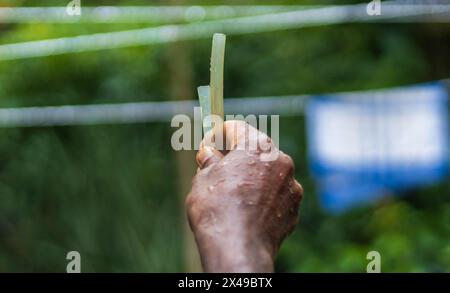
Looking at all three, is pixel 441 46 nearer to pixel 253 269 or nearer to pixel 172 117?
pixel 172 117

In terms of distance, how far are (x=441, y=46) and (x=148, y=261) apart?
185cm

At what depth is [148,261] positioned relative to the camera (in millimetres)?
4336

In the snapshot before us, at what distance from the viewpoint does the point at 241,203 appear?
138 centimetres

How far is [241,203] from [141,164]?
3.19 meters

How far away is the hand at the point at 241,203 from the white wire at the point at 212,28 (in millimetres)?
2649

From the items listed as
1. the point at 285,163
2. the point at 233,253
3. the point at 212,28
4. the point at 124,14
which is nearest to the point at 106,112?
the point at 124,14

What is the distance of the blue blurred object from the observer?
418cm

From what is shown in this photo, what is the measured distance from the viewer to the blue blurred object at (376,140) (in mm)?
4180

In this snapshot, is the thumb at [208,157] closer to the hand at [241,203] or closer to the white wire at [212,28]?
the hand at [241,203]
